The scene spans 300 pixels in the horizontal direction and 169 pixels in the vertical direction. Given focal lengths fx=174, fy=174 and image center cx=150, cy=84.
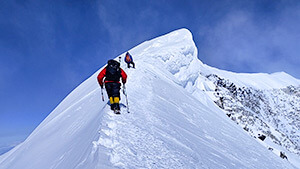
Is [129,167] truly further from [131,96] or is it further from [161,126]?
[131,96]

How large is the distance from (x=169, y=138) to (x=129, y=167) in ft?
7.33

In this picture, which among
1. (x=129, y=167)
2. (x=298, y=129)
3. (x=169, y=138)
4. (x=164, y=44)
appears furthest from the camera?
(x=298, y=129)

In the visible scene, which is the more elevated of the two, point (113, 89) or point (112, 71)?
point (112, 71)

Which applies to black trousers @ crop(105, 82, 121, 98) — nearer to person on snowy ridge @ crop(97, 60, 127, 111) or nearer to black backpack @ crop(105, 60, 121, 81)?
person on snowy ridge @ crop(97, 60, 127, 111)

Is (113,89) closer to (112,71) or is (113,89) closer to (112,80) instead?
(112,80)

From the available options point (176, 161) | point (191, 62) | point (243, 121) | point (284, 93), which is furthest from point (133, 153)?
point (284, 93)

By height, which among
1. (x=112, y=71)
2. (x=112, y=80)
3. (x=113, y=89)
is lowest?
(x=113, y=89)

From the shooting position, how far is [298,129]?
2023 inches

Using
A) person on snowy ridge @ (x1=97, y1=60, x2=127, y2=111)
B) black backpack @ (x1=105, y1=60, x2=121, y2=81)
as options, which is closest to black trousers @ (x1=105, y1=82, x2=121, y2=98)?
person on snowy ridge @ (x1=97, y1=60, x2=127, y2=111)

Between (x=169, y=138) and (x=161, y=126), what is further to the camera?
(x=161, y=126)

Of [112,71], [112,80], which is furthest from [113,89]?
[112,71]

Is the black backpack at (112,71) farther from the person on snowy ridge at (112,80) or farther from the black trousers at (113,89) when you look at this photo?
the black trousers at (113,89)

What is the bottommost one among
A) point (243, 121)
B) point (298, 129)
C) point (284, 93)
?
point (243, 121)

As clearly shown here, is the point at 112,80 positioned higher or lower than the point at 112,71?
lower
